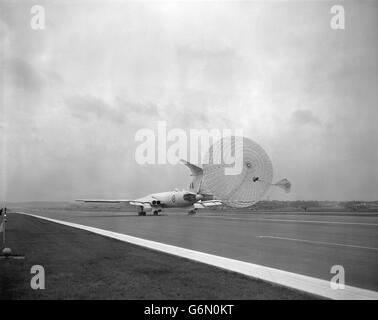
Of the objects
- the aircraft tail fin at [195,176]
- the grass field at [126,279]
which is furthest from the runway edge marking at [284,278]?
the aircraft tail fin at [195,176]

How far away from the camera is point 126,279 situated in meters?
8.66

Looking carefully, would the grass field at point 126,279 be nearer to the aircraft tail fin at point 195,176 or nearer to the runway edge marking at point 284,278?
the runway edge marking at point 284,278

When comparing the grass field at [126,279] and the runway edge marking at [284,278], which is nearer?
the runway edge marking at [284,278]

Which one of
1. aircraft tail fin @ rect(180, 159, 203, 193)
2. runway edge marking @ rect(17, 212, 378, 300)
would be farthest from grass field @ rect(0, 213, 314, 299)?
aircraft tail fin @ rect(180, 159, 203, 193)

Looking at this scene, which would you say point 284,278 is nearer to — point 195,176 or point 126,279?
point 126,279

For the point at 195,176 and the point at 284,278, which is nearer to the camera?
→ the point at 284,278

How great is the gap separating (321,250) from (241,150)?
32.7 meters

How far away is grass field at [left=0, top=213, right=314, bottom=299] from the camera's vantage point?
7.29m

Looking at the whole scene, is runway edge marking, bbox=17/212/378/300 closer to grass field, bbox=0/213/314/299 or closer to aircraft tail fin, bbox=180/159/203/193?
grass field, bbox=0/213/314/299

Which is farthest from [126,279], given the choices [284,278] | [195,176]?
[195,176]

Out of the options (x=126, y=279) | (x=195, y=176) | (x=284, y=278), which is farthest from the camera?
(x=195, y=176)

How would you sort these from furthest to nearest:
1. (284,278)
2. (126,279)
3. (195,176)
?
(195,176)
(126,279)
(284,278)

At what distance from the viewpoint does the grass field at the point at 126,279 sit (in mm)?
7289

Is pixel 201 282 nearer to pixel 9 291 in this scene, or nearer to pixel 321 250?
pixel 9 291
